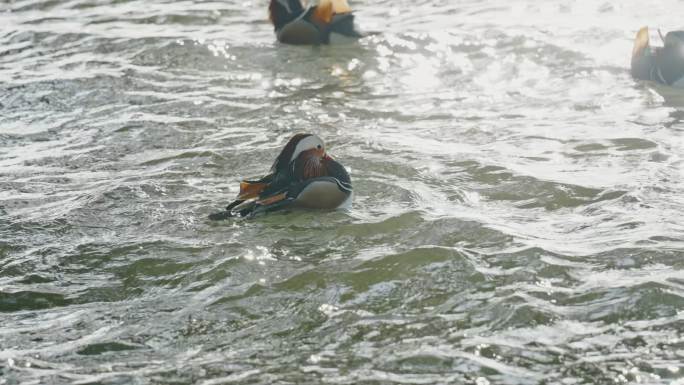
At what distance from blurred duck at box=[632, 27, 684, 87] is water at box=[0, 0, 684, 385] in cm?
17

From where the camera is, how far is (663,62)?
1061 cm

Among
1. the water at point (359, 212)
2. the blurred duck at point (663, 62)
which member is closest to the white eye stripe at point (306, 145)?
the water at point (359, 212)

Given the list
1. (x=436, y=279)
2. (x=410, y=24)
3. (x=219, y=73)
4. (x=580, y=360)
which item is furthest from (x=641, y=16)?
(x=580, y=360)

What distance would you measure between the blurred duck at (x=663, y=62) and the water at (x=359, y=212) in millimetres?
173

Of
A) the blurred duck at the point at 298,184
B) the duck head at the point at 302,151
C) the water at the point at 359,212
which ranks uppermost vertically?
the duck head at the point at 302,151

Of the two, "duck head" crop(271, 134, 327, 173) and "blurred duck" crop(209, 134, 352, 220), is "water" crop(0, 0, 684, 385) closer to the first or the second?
"blurred duck" crop(209, 134, 352, 220)

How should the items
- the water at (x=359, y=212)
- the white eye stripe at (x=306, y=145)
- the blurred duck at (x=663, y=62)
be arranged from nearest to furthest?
1. the water at (x=359, y=212)
2. the white eye stripe at (x=306, y=145)
3. the blurred duck at (x=663, y=62)

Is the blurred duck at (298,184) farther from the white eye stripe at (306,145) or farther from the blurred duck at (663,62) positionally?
the blurred duck at (663,62)

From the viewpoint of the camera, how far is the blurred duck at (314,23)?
13.0 meters

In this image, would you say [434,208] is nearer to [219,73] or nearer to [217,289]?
[217,289]

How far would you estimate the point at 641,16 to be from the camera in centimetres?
1329

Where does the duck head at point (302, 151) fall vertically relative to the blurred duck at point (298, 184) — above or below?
above

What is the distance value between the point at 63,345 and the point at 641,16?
32.7ft

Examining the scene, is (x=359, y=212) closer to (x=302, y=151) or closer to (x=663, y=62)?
(x=302, y=151)
